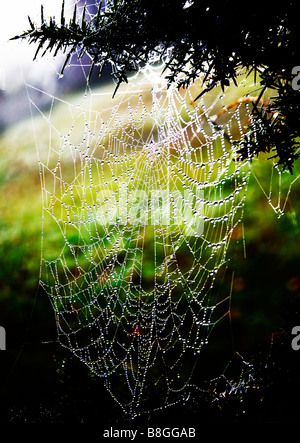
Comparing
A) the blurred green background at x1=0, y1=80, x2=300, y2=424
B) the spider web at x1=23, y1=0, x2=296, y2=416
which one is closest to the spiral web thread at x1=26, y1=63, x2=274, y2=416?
the spider web at x1=23, y1=0, x2=296, y2=416

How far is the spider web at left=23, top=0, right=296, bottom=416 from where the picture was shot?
204 centimetres

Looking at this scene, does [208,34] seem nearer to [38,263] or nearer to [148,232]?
[148,232]

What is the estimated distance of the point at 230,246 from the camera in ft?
7.55

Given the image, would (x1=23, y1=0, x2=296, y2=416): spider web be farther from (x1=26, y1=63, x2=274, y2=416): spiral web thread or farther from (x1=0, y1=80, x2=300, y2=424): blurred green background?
(x1=0, y1=80, x2=300, y2=424): blurred green background

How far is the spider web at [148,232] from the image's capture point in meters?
2.04

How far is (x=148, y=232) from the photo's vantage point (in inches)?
99.0

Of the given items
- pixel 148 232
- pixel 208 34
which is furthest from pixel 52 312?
pixel 208 34

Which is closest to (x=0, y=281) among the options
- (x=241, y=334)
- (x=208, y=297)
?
(x=208, y=297)

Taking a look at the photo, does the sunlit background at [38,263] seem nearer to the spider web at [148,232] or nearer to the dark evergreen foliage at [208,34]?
the spider web at [148,232]

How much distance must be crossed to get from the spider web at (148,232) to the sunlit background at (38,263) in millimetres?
127

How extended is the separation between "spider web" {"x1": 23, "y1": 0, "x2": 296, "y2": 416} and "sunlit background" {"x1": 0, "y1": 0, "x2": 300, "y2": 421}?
0.42 feet
